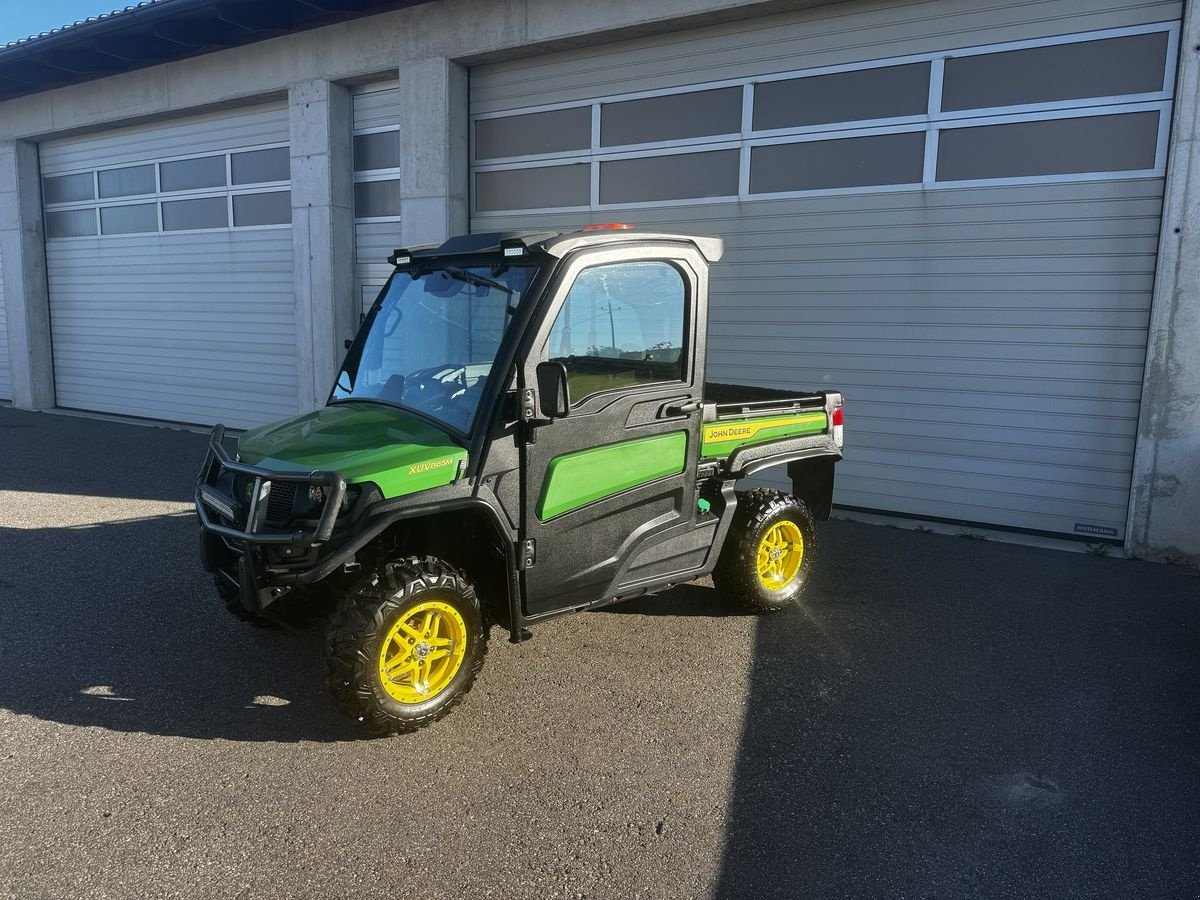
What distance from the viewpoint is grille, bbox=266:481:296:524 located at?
11.6ft

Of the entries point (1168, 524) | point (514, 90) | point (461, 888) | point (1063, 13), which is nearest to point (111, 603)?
point (461, 888)

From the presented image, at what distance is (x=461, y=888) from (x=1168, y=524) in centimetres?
607

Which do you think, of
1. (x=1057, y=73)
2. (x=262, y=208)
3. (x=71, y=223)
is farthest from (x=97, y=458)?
(x=1057, y=73)

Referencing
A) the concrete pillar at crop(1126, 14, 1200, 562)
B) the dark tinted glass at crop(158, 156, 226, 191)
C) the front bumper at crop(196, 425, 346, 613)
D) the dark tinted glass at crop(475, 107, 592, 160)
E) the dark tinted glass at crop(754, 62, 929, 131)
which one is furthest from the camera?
the dark tinted glass at crop(158, 156, 226, 191)

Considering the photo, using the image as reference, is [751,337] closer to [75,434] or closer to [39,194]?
[75,434]

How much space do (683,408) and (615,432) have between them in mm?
444

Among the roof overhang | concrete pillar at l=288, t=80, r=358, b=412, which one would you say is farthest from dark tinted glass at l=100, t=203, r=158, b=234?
concrete pillar at l=288, t=80, r=358, b=412

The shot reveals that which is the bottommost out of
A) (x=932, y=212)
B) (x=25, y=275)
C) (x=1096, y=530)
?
(x=1096, y=530)

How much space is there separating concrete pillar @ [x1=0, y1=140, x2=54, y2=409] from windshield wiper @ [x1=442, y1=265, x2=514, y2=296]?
13.4 meters

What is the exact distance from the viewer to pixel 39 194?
1437 centimetres

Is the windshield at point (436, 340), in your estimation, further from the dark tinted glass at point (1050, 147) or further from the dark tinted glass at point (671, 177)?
the dark tinted glass at point (1050, 147)

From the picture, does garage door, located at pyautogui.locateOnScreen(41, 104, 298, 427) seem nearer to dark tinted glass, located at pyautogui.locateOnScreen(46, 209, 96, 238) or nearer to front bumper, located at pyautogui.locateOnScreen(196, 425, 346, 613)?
dark tinted glass, located at pyautogui.locateOnScreen(46, 209, 96, 238)

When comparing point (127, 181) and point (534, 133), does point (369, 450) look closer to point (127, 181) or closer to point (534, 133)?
point (534, 133)

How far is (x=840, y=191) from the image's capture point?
7598 mm
